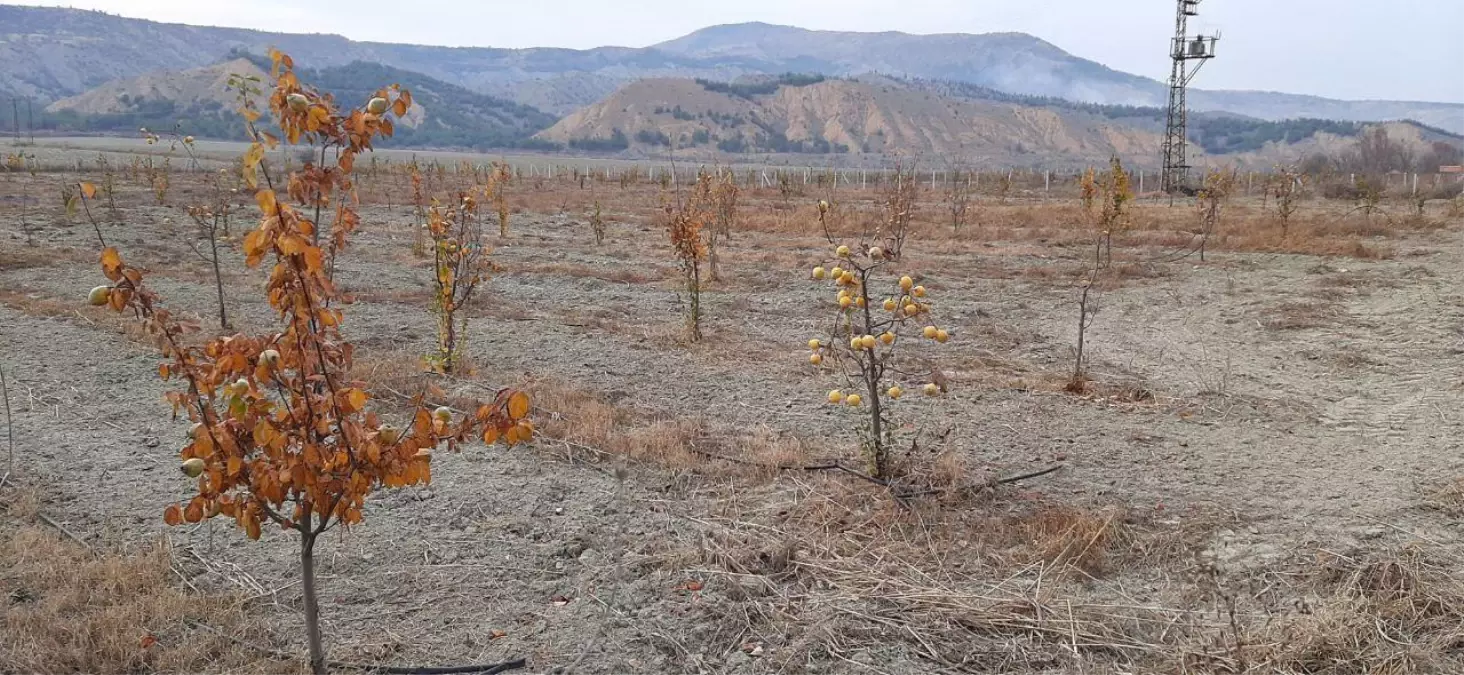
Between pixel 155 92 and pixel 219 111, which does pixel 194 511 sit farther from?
pixel 155 92

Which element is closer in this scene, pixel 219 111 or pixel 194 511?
pixel 194 511

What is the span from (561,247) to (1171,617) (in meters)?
13.6

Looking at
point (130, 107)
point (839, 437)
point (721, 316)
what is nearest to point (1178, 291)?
point (721, 316)

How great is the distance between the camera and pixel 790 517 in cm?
423

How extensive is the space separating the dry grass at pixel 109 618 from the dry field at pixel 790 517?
13 mm

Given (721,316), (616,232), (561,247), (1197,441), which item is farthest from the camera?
(616,232)

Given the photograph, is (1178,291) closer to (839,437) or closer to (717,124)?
(839,437)

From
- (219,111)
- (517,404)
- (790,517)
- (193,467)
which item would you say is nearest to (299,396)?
(193,467)

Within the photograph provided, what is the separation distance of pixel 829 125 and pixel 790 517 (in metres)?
131

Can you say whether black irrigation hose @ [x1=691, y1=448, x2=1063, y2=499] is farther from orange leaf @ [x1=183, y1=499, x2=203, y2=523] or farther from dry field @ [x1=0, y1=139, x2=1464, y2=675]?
orange leaf @ [x1=183, y1=499, x2=203, y2=523]

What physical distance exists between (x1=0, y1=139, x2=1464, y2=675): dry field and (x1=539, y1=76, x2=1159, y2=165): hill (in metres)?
112

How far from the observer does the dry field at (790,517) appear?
3.20 meters

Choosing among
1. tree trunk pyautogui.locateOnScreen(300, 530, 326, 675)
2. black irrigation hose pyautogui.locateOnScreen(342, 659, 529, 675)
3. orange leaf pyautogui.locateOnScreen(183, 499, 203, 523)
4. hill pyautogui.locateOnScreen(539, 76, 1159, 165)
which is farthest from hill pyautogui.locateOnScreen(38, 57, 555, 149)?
orange leaf pyautogui.locateOnScreen(183, 499, 203, 523)

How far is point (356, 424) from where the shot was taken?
245cm
